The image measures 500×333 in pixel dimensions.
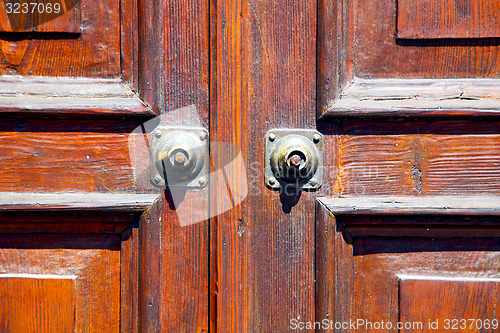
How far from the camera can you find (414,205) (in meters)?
0.55

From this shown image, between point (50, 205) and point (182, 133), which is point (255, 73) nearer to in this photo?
point (182, 133)

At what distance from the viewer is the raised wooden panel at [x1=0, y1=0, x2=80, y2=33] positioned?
55cm

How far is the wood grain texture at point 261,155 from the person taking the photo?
21.8 inches

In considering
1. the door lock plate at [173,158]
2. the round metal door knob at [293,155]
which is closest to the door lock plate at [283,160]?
the round metal door knob at [293,155]

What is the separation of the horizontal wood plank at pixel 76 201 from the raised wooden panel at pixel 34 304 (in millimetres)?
120

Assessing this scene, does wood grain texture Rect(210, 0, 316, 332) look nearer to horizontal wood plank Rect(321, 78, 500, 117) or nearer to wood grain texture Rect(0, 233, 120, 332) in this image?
horizontal wood plank Rect(321, 78, 500, 117)

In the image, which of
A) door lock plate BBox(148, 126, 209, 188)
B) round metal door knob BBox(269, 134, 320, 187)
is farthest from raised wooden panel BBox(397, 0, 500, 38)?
door lock plate BBox(148, 126, 209, 188)

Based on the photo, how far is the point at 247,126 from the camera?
0.56 m

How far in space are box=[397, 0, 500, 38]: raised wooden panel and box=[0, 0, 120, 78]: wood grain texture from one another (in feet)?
1.51

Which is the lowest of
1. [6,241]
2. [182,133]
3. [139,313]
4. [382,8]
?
Answer: [139,313]

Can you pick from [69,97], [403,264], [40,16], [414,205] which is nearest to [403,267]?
[403,264]

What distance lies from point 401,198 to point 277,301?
0.26 metres

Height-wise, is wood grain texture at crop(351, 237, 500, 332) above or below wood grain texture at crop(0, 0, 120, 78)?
below

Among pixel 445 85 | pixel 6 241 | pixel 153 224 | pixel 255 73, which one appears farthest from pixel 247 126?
pixel 6 241
